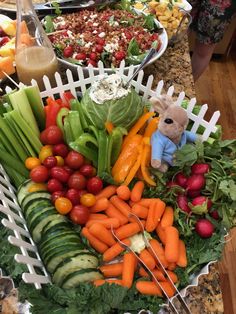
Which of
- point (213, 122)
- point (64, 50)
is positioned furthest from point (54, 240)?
point (64, 50)

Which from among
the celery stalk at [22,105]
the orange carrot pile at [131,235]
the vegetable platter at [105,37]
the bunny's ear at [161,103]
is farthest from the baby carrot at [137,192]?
the vegetable platter at [105,37]

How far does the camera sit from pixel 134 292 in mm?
747

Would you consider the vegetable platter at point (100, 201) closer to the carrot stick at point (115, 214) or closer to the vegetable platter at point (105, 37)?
the carrot stick at point (115, 214)

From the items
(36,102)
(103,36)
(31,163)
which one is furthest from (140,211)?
(103,36)

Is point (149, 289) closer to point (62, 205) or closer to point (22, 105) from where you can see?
point (62, 205)

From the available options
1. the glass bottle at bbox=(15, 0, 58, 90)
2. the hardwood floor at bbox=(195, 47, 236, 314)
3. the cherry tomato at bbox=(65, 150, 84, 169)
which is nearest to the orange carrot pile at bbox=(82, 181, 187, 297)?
the cherry tomato at bbox=(65, 150, 84, 169)

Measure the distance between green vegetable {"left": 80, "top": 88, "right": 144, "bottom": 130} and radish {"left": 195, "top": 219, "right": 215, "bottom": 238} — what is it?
1.17ft

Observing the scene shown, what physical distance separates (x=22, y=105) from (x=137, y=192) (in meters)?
0.41

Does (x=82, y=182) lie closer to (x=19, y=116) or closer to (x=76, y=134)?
(x=76, y=134)

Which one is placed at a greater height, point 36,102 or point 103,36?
point 103,36

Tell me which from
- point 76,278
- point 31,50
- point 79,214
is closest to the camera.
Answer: point 76,278

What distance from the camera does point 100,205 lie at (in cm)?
90

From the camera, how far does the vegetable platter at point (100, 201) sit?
0.75 meters

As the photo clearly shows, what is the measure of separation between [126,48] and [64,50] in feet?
0.76
